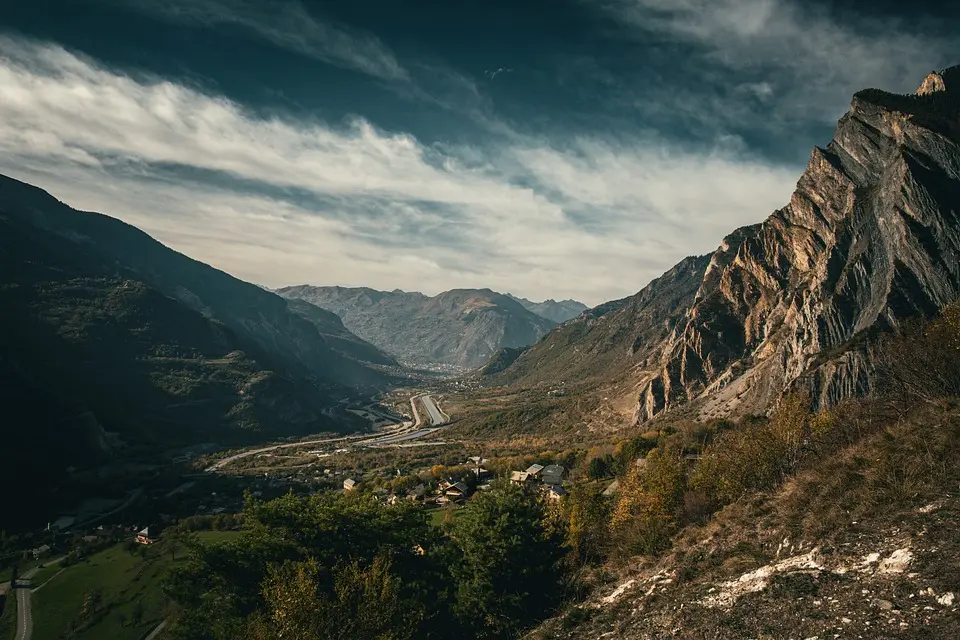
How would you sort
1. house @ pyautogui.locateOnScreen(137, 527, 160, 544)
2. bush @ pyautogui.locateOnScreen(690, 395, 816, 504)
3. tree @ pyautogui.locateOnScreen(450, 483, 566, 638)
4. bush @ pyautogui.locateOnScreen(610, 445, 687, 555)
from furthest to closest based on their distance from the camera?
house @ pyautogui.locateOnScreen(137, 527, 160, 544) → bush @ pyautogui.locateOnScreen(690, 395, 816, 504) → bush @ pyautogui.locateOnScreen(610, 445, 687, 555) → tree @ pyautogui.locateOnScreen(450, 483, 566, 638)

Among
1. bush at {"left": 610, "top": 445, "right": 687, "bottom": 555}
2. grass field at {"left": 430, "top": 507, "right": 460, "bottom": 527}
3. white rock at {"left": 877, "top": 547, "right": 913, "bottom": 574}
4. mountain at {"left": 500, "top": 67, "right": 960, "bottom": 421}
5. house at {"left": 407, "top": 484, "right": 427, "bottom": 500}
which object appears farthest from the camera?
mountain at {"left": 500, "top": 67, "right": 960, "bottom": 421}

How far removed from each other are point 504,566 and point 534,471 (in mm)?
57238

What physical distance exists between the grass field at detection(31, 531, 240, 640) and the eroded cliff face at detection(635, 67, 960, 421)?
103m

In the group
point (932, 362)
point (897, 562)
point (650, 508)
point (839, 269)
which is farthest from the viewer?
point (839, 269)

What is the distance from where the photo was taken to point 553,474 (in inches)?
3078

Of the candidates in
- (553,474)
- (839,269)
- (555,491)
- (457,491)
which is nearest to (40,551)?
(457,491)

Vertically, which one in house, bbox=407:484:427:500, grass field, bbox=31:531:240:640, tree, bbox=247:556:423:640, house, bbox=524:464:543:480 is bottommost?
grass field, bbox=31:531:240:640

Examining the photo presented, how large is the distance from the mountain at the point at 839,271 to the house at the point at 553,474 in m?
48.5

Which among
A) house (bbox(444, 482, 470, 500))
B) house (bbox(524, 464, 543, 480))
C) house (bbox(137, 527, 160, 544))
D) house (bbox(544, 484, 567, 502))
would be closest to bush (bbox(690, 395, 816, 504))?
house (bbox(544, 484, 567, 502))

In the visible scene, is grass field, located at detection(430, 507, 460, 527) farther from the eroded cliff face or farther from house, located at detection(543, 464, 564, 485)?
the eroded cliff face

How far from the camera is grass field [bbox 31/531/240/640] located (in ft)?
141

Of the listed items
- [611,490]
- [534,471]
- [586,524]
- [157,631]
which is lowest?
[157,631]

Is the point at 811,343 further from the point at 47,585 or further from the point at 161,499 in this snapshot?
the point at 161,499

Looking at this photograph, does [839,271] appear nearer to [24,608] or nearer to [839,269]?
[839,269]
